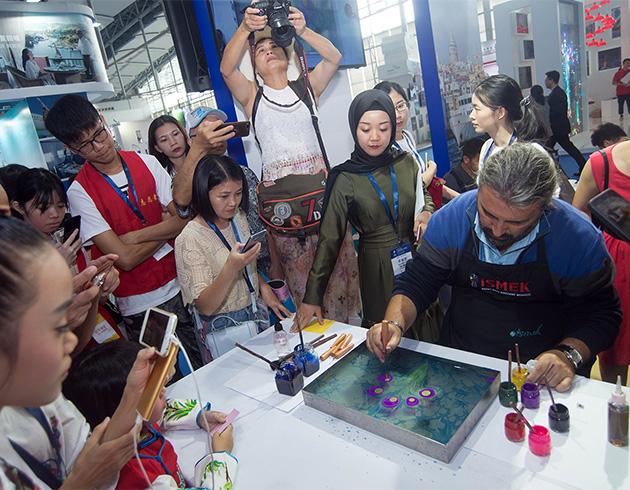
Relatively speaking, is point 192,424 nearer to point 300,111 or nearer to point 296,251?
point 296,251

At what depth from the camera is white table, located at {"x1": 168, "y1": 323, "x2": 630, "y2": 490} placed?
97 centimetres

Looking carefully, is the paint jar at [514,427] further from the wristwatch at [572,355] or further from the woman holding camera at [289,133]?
the woman holding camera at [289,133]

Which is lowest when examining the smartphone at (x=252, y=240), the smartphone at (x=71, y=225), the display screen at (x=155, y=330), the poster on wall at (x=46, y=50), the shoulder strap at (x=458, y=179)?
the shoulder strap at (x=458, y=179)

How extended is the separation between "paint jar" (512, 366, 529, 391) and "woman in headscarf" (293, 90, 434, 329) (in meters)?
0.80

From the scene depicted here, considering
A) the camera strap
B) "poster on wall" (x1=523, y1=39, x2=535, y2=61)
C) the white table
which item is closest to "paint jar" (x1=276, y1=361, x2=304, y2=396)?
the white table

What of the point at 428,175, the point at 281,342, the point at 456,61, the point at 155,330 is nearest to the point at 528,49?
the point at 456,61

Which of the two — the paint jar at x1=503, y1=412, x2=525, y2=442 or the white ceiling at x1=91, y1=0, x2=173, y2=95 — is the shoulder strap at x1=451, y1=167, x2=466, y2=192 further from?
the white ceiling at x1=91, y1=0, x2=173, y2=95

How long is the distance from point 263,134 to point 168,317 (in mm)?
1465

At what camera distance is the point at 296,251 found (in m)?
2.31

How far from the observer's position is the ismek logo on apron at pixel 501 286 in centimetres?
144

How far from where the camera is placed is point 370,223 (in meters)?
2.05

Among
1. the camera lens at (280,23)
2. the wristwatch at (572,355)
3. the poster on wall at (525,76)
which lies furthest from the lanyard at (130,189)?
the poster on wall at (525,76)

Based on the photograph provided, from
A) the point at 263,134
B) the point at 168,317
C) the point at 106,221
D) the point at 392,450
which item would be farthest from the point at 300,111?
the point at 392,450

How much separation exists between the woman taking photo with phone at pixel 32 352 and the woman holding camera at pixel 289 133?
147 cm
